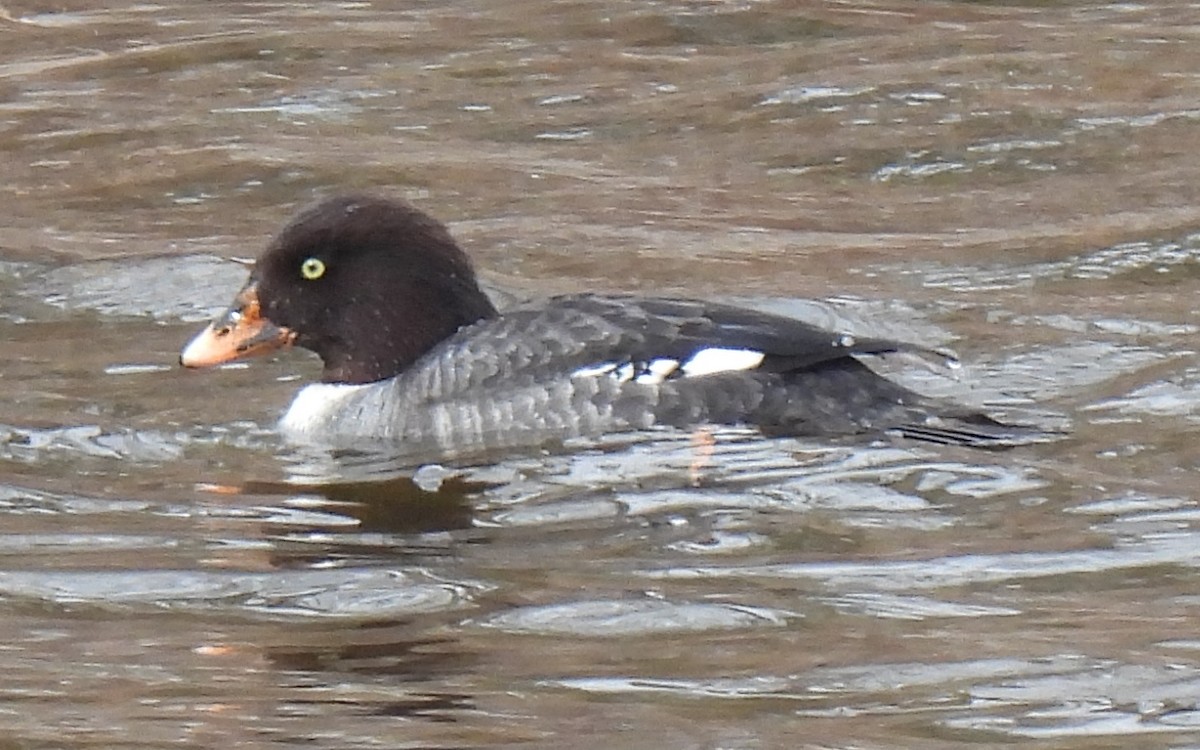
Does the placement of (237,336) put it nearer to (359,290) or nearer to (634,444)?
(359,290)

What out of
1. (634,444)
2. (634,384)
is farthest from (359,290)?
(634,444)

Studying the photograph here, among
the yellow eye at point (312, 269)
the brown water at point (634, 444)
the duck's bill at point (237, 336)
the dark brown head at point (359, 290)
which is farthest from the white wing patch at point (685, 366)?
the duck's bill at point (237, 336)

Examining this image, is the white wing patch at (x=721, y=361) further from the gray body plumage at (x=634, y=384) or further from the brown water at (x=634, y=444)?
the brown water at (x=634, y=444)

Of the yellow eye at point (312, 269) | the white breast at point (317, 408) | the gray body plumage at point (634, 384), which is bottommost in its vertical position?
the white breast at point (317, 408)

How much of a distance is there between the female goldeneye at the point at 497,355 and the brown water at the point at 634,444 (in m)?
0.18

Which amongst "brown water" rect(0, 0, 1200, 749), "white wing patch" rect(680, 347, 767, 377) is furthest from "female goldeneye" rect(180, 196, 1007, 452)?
"brown water" rect(0, 0, 1200, 749)

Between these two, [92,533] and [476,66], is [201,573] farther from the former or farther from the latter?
[476,66]

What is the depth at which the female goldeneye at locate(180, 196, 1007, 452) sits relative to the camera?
7301 millimetres

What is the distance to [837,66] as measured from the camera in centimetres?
1308

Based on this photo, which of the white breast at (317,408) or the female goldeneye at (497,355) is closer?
the female goldeneye at (497,355)

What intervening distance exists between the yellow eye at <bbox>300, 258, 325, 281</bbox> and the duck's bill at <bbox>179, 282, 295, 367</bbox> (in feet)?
0.53

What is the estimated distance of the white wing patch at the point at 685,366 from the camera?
7.34 meters

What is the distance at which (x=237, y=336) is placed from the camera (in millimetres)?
7984

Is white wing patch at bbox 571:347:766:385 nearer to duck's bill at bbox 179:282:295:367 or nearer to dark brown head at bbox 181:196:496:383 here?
dark brown head at bbox 181:196:496:383
